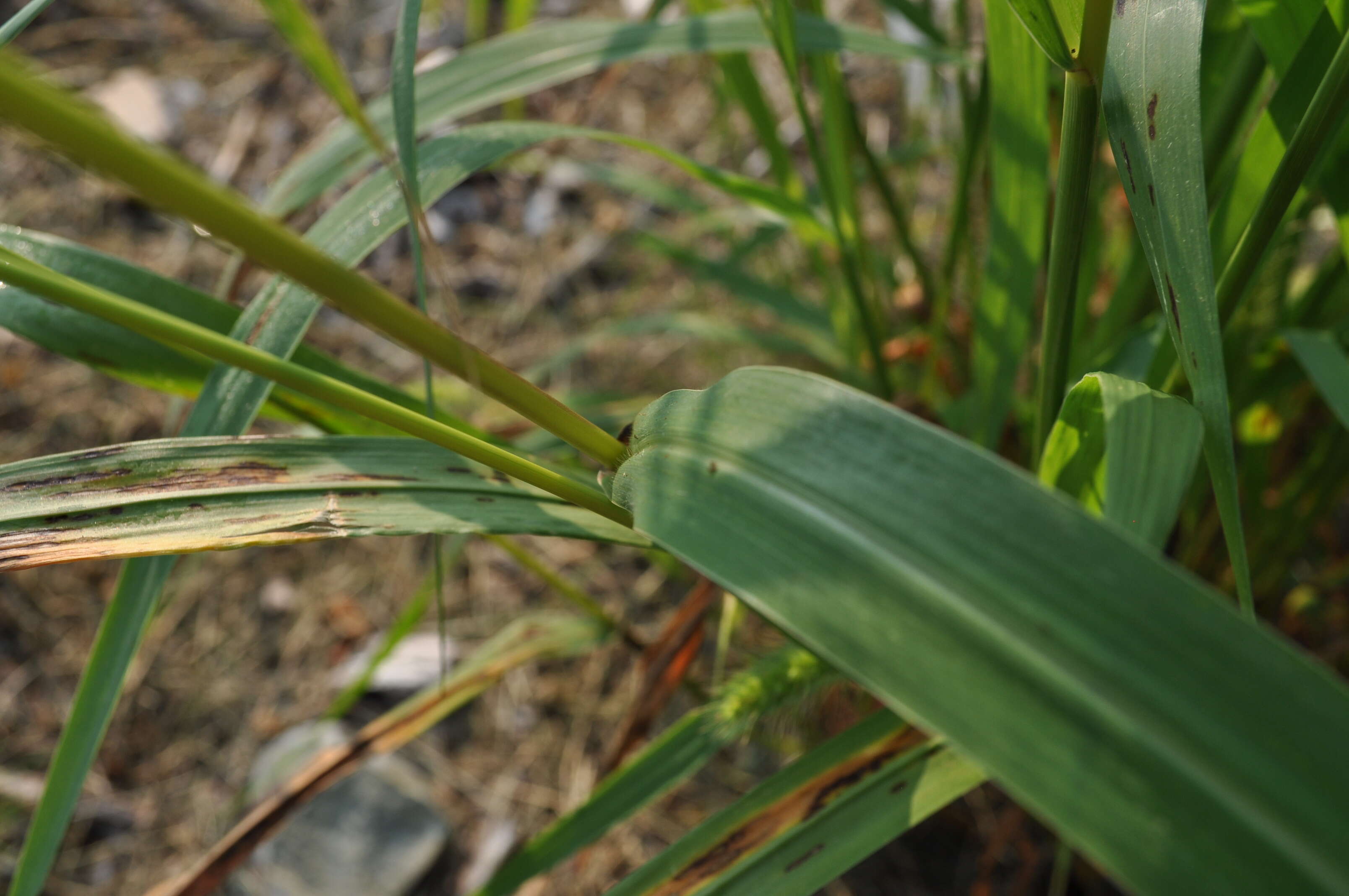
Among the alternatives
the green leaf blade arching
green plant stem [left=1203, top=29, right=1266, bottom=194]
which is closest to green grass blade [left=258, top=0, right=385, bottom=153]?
the green leaf blade arching

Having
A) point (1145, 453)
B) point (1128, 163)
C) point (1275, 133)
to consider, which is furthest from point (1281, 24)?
point (1145, 453)

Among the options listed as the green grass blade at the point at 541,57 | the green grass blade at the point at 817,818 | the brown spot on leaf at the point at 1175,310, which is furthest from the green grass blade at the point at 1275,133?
the green grass blade at the point at 817,818

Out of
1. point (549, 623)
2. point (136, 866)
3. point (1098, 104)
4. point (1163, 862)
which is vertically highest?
point (136, 866)

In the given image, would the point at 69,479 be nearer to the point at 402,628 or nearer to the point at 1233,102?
the point at 402,628

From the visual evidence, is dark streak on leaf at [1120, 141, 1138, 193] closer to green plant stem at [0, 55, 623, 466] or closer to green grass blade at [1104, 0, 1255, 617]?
green grass blade at [1104, 0, 1255, 617]

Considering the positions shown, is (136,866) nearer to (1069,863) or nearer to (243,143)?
(1069,863)

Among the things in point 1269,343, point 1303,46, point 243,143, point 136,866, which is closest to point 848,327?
point 1269,343
